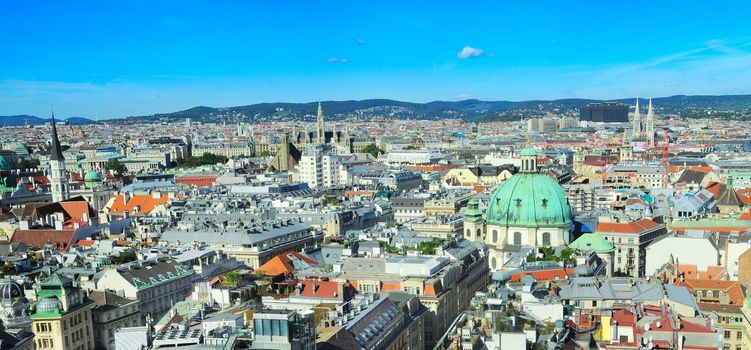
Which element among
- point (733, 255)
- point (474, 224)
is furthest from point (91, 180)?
point (733, 255)

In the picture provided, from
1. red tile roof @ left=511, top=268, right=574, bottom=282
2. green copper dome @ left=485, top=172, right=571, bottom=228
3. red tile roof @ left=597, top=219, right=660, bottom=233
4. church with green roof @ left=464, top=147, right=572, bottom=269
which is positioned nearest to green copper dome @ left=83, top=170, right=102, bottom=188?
church with green roof @ left=464, top=147, right=572, bottom=269

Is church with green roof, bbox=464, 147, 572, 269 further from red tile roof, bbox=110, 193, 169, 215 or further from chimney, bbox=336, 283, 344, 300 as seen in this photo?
red tile roof, bbox=110, 193, 169, 215

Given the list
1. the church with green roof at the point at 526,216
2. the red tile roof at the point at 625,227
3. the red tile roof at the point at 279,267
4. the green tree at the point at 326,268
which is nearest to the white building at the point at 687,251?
the red tile roof at the point at 625,227

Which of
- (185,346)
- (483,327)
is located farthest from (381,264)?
(185,346)

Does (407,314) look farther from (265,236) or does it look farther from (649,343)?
(265,236)

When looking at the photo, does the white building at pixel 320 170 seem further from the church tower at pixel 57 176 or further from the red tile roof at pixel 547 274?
the red tile roof at pixel 547 274

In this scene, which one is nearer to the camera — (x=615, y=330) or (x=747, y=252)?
(x=615, y=330)
